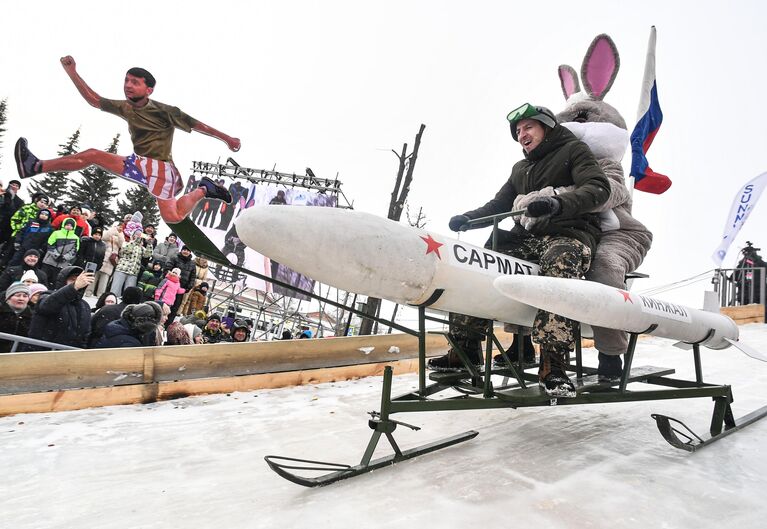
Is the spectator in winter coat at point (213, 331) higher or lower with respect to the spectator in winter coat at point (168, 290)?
lower

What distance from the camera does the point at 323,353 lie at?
13.3 ft

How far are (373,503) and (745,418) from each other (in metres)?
2.83

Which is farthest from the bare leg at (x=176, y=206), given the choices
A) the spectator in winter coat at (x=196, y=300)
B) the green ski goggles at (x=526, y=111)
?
the spectator in winter coat at (x=196, y=300)

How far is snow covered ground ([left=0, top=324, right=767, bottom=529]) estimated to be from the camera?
1571 mm

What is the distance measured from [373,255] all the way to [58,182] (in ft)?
86.7

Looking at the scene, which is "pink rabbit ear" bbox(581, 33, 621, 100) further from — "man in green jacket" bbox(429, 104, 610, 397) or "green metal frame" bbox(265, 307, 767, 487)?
"green metal frame" bbox(265, 307, 767, 487)

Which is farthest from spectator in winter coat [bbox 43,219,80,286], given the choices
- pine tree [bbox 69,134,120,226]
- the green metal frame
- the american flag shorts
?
pine tree [bbox 69,134,120,226]

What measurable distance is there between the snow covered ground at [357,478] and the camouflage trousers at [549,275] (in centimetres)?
58

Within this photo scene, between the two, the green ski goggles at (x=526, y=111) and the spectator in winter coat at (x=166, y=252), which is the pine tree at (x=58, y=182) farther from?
the green ski goggles at (x=526, y=111)

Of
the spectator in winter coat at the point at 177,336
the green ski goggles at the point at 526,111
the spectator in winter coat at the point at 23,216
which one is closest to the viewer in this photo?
the green ski goggles at the point at 526,111

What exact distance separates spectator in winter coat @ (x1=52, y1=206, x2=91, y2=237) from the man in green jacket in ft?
18.7

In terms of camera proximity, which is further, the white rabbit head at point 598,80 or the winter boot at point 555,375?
the white rabbit head at point 598,80

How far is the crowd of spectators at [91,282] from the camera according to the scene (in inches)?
142

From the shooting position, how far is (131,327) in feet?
11.7
